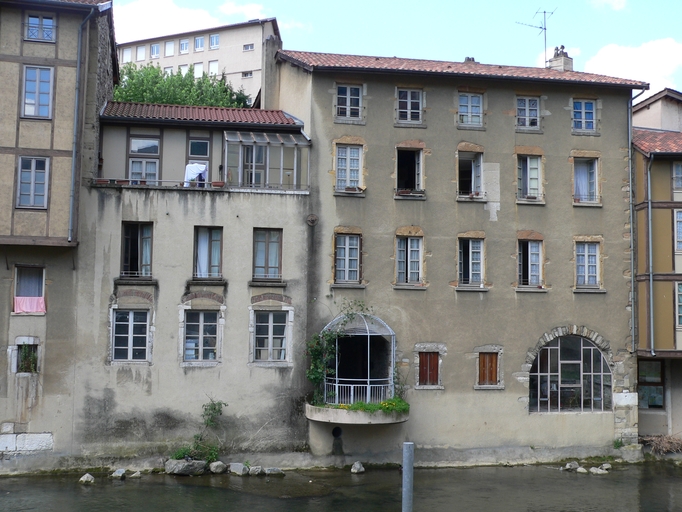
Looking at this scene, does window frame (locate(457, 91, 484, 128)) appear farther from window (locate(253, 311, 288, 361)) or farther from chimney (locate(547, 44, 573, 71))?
window (locate(253, 311, 288, 361))

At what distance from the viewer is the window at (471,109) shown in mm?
25516

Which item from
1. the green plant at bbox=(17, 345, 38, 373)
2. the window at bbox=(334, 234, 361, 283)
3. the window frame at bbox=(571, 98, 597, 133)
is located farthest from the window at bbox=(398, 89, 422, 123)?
the green plant at bbox=(17, 345, 38, 373)

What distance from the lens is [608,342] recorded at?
2569cm

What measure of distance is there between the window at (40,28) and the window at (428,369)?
50.8ft

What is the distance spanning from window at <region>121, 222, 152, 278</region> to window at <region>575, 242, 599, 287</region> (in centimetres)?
1467

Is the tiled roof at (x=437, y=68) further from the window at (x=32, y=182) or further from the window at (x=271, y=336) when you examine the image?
the window at (x=32, y=182)

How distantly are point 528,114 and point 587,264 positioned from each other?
5687 millimetres

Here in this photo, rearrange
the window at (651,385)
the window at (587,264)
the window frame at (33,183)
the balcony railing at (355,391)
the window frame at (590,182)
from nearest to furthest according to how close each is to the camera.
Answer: the window frame at (33,183)
the balcony railing at (355,391)
the window at (587,264)
the window frame at (590,182)
the window at (651,385)

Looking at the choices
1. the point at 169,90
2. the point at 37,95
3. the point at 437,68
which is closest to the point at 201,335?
the point at 37,95

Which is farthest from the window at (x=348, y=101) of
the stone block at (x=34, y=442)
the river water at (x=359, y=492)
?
the stone block at (x=34, y=442)

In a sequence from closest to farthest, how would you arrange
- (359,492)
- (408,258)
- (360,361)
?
(359,492) → (408,258) → (360,361)

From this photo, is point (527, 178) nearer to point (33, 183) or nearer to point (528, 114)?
point (528, 114)

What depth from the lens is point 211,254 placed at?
24078 mm

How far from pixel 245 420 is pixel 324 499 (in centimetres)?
421
